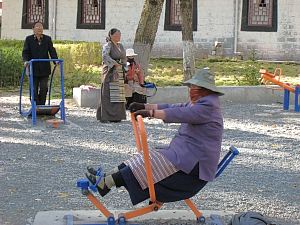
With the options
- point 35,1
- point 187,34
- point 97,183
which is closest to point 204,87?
point 97,183

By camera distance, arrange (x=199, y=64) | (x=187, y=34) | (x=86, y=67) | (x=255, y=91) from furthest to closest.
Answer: (x=199, y=64), (x=86, y=67), (x=187, y=34), (x=255, y=91)

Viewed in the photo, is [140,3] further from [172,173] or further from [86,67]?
[172,173]

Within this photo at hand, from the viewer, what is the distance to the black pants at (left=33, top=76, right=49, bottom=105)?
12.1 m

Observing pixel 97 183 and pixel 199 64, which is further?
pixel 199 64

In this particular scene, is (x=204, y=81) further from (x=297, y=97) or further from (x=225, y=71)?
(x=225, y=71)

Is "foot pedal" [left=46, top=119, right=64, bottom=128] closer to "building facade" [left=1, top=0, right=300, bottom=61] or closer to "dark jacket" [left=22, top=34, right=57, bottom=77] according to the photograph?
"dark jacket" [left=22, top=34, right=57, bottom=77]

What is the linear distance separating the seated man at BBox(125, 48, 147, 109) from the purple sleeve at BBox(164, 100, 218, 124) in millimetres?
6592

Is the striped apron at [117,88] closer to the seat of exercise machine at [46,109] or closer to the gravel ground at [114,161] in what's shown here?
the gravel ground at [114,161]

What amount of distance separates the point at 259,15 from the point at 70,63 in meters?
7.48

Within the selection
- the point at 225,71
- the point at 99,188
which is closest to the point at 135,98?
the point at 99,188

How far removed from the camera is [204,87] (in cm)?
548

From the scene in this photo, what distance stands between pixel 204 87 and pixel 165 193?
2.74 feet

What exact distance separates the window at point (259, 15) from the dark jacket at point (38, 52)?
13.1 meters

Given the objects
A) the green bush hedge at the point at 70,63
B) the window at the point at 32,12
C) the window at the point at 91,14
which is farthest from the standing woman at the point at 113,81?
the window at the point at 32,12
